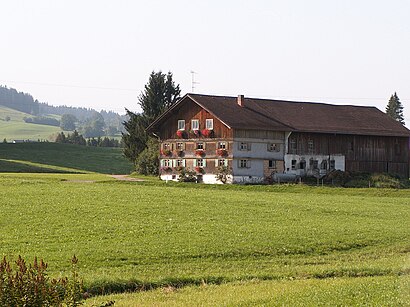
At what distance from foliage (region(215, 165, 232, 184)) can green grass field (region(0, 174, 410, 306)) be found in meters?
22.3

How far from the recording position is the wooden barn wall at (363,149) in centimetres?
7519

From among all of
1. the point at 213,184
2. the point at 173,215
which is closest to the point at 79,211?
the point at 173,215

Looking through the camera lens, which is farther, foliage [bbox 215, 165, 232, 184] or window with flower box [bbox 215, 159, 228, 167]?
window with flower box [bbox 215, 159, 228, 167]

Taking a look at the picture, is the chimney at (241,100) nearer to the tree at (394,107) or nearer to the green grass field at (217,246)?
the green grass field at (217,246)

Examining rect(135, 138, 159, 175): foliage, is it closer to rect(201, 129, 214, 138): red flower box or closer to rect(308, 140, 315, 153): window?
rect(201, 129, 214, 138): red flower box

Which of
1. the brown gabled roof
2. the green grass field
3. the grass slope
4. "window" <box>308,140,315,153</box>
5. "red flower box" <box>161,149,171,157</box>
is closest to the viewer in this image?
the green grass field

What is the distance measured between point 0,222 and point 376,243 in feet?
A: 55.5

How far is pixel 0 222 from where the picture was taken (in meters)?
32.7

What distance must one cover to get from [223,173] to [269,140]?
626 centimetres

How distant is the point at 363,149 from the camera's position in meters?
78.1

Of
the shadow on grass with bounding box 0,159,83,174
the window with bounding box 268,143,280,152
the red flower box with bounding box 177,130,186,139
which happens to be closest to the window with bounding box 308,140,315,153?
the window with bounding box 268,143,280,152

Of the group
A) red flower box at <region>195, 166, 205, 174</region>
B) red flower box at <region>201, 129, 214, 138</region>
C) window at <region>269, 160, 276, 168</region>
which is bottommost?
red flower box at <region>195, 166, 205, 174</region>

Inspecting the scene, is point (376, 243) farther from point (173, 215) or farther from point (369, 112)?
A: point (369, 112)

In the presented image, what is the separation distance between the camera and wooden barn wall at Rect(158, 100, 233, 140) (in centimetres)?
7212
